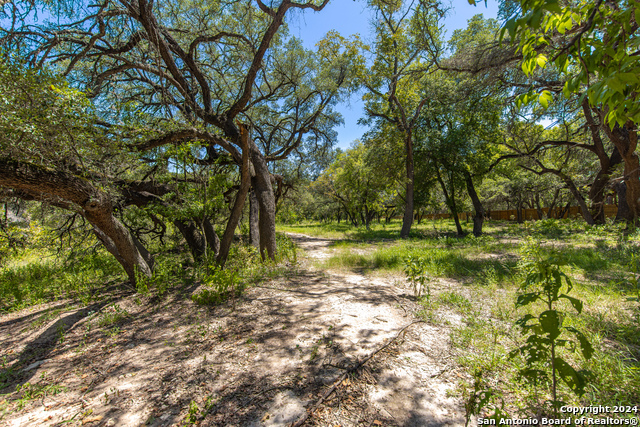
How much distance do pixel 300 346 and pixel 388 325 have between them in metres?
1.20

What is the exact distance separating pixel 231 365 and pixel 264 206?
4.88 meters

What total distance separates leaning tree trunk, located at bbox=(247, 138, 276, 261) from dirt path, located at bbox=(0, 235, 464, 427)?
273cm

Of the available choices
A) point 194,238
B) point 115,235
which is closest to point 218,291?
point 115,235

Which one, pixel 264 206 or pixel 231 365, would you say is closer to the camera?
pixel 231 365

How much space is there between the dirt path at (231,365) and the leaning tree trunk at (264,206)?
2.73 m

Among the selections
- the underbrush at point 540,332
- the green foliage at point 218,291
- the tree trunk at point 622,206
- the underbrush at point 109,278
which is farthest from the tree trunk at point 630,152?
the green foliage at point 218,291

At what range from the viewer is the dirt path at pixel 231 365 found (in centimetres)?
200

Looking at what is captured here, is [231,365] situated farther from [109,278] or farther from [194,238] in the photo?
[109,278]

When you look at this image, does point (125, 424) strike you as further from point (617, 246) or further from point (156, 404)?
point (617, 246)

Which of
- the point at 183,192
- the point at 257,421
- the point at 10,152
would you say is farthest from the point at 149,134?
the point at 257,421

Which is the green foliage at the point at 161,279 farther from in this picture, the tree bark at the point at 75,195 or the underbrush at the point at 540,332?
the underbrush at the point at 540,332

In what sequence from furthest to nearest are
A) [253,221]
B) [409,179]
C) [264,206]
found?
[409,179] < [253,221] < [264,206]

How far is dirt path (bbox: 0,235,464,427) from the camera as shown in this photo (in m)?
2.00

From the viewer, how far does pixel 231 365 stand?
8.67 feet
